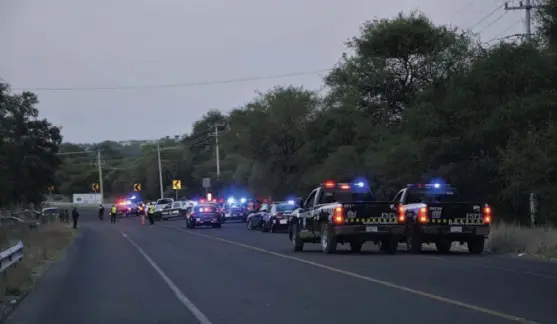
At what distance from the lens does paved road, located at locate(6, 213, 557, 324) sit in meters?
13.0

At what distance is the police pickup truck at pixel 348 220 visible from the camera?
26172 mm

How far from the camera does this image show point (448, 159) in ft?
119

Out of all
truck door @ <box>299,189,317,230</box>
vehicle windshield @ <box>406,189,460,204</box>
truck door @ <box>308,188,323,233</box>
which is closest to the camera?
vehicle windshield @ <box>406,189,460,204</box>

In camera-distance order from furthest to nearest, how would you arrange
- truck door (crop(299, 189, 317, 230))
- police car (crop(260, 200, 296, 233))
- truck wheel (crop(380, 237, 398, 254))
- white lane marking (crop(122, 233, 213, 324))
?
police car (crop(260, 200, 296, 233))
truck door (crop(299, 189, 317, 230))
truck wheel (crop(380, 237, 398, 254))
white lane marking (crop(122, 233, 213, 324))

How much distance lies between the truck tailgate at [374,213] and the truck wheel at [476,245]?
8.33ft

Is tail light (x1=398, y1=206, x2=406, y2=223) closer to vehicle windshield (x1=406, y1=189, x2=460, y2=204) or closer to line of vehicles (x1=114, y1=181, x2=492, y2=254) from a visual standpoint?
line of vehicles (x1=114, y1=181, x2=492, y2=254)

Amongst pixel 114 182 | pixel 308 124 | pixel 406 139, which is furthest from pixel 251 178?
pixel 114 182

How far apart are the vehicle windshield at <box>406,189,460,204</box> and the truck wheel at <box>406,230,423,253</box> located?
1.05 m

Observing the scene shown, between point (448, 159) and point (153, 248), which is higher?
point (448, 159)

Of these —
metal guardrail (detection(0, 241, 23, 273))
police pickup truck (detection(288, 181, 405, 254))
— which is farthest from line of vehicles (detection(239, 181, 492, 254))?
metal guardrail (detection(0, 241, 23, 273))

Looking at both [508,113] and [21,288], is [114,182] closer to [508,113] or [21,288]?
[508,113]

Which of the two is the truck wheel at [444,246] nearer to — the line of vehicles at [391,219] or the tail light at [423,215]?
the line of vehicles at [391,219]

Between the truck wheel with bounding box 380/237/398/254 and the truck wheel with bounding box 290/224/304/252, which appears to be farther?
the truck wheel with bounding box 290/224/304/252

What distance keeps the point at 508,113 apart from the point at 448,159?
4.54m
